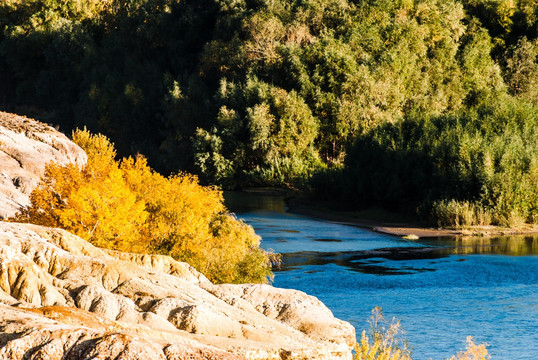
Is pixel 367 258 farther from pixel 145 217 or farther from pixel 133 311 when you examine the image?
pixel 133 311

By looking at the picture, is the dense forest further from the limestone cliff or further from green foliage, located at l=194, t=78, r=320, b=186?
the limestone cliff

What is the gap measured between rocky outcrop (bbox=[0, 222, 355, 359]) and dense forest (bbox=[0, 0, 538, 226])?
40.2 meters

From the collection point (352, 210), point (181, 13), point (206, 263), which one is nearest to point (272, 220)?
point (352, 210)

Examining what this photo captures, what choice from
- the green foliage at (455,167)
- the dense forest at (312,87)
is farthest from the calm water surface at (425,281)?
the dense forest at (312,87)

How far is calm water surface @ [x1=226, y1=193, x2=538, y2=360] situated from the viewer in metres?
23.5

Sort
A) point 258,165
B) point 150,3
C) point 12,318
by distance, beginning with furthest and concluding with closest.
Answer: point 150,3 → point 258,165 → point 12,318

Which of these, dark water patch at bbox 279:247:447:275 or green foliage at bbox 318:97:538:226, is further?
green foliage at bbox 318:97:538:226

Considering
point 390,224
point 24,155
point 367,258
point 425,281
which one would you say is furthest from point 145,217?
point 390,224

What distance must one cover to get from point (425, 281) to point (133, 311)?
2296 cm

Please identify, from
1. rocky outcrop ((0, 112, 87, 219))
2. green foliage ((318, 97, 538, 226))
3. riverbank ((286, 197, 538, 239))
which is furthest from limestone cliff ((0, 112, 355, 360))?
green foliage ((318, 97, 538, 226))

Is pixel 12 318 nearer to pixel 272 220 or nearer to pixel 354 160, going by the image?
pixel 272 220

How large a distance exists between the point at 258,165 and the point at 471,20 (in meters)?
29.4

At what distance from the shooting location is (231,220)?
29891 mm

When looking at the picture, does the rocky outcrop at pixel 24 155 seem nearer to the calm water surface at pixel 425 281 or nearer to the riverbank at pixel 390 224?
the calm water surface at pixel 425 281
